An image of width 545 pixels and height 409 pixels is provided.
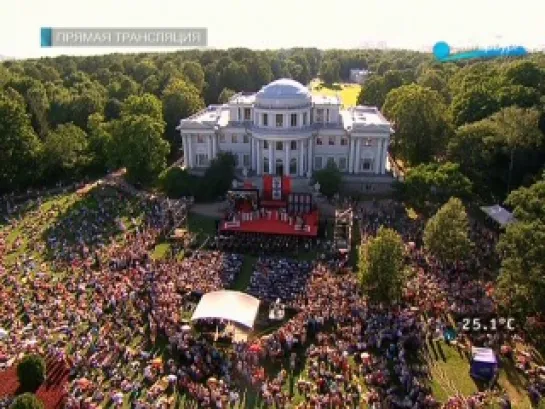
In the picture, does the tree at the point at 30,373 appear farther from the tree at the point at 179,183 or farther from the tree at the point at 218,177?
the tree at the point at 218,177

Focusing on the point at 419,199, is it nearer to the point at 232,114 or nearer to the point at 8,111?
the point at 232,114

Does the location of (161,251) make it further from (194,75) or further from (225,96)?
(194,75)

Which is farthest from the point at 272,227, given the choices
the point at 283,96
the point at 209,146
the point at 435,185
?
the point at 209,146

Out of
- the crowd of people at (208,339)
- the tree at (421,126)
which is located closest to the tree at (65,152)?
the crowd of people at (208,339)

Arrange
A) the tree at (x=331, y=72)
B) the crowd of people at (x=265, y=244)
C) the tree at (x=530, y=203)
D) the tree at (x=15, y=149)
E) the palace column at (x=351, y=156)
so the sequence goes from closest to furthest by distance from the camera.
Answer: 1. the tree at (x=530, y=203)
2. the crowd of people at (x=265, y=244)
3. the tree at (x=15, y=149)
4. the palace column at (x=351, y=156)
5. the tree at (x=331, y=72)

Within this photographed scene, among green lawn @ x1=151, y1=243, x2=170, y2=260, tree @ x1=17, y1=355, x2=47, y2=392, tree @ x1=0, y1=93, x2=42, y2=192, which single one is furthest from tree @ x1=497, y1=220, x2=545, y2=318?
tree @ x1=0, y1=93, x2=42, y2=192
